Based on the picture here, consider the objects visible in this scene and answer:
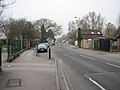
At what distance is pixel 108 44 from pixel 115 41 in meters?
1.76

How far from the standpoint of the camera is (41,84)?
11680 mm

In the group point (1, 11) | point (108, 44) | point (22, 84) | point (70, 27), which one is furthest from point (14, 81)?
point (70, 27)

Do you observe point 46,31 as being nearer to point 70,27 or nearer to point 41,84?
point 70,27

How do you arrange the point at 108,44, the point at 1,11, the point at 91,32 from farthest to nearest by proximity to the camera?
the point at 91,32 → the point at 108,44 → the point at 1,11

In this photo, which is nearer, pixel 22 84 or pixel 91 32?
pixel 22 84

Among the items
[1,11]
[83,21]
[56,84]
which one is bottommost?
[56,84]

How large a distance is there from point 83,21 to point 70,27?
10.8 m

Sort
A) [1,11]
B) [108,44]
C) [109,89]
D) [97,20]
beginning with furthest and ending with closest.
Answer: [97,20]
[108,44]
[1,11]
[109,89]

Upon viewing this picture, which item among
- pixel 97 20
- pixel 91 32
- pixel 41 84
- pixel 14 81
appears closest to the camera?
pixel 41 84

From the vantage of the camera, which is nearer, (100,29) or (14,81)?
(14,81)

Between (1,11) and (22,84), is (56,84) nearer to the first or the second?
(22,84)

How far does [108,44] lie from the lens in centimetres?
4969

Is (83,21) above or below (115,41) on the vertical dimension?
above

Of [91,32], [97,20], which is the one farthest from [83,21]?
[91,32]
